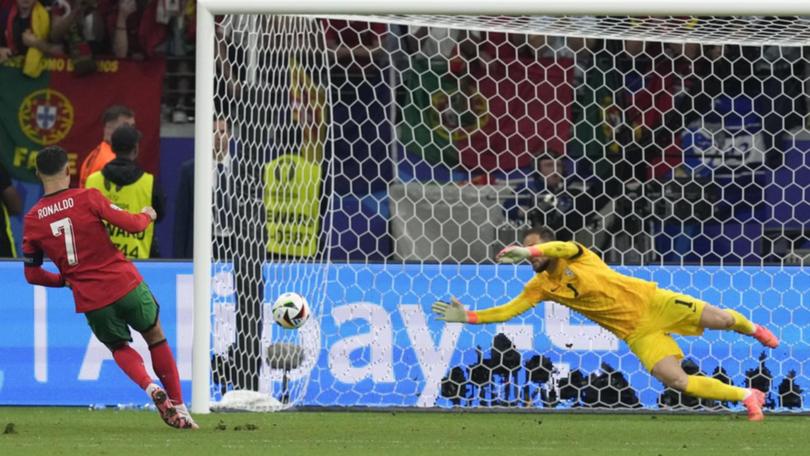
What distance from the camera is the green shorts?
8.12 m

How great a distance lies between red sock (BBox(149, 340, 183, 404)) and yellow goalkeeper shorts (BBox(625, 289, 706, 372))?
8.72ft

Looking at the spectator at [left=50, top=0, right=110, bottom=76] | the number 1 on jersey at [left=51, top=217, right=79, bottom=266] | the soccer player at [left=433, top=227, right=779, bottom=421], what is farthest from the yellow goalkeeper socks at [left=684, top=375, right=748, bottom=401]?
the spectator at [left=50, top=0, right=110, bottom=76]

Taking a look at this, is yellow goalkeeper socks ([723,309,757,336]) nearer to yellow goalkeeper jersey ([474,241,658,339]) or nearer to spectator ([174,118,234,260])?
yellow goalkeeper jersey ([474,241,658,339])

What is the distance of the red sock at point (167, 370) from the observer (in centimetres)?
829

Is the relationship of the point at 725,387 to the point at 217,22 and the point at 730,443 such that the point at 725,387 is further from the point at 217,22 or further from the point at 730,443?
the point at 217,22

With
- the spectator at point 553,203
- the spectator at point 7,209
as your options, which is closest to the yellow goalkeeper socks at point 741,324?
the spectator at point 553,203

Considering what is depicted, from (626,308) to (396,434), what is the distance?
1.94 meters

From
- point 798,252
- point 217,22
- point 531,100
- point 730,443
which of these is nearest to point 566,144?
point 531,100

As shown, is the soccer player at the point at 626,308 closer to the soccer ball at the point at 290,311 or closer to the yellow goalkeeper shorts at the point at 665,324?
the yellow goalkeeper shorts at the point at 665,324

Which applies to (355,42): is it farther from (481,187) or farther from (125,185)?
(125,185)

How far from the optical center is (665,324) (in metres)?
9.43

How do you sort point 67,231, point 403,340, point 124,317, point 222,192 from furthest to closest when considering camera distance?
1. point 403,340
2. point 222,192
3. point 124,317
4. point 67,231

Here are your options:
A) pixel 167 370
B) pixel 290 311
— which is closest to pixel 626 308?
pixel 290 311

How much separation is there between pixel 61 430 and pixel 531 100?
4948mm
